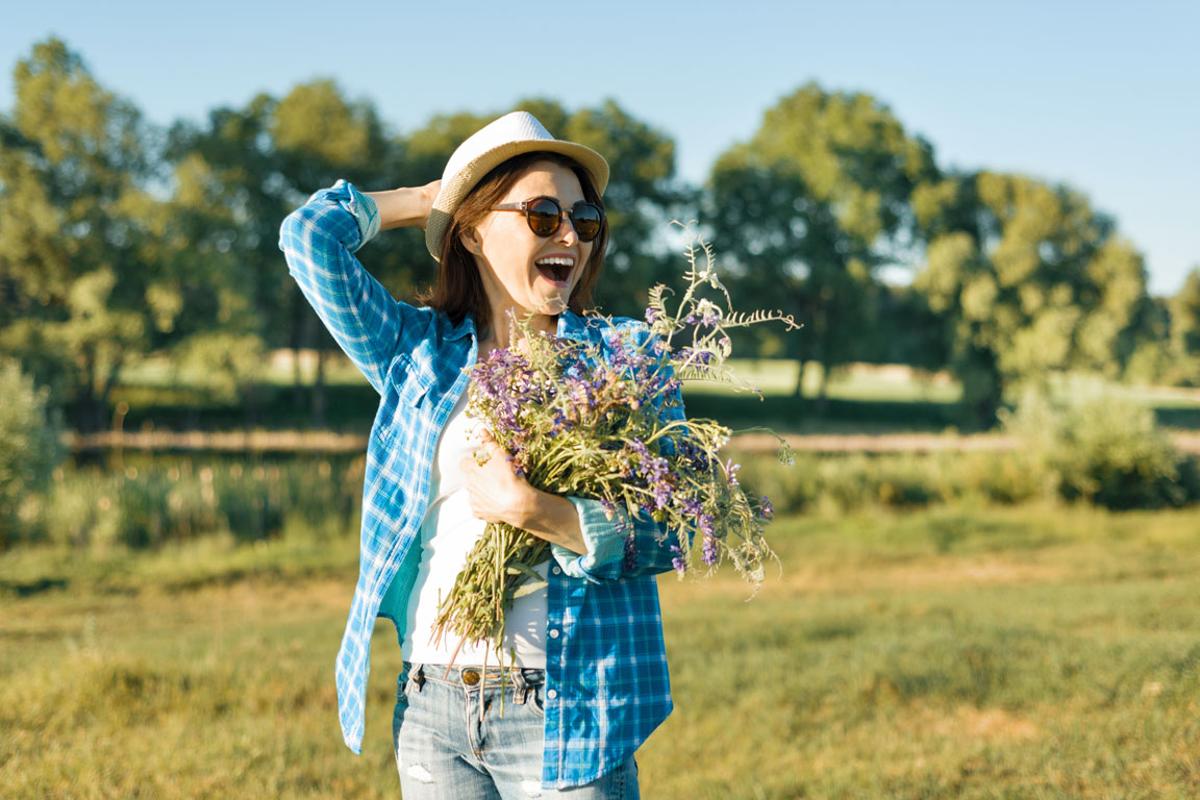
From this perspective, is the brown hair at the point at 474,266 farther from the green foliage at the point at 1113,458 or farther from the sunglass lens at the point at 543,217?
the green foliage at the point at 1113,458

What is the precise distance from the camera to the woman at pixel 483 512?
2160 mm

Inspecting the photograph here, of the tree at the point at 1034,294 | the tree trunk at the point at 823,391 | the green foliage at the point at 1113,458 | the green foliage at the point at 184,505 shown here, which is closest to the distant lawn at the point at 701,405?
the tree trunk at the point at 823,391

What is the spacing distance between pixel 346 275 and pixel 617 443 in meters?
0.78

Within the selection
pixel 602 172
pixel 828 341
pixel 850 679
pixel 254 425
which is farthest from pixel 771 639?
pixel 828 341

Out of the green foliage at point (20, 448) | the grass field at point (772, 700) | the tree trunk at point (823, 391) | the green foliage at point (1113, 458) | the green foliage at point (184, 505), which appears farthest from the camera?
the tree trunk at point (823, 391)

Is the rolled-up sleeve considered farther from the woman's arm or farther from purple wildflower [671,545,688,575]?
the woman's arm

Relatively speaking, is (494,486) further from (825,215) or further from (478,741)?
(825,215)

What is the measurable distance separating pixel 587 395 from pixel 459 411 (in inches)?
18.5

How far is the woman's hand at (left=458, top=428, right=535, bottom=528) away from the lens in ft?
6.78

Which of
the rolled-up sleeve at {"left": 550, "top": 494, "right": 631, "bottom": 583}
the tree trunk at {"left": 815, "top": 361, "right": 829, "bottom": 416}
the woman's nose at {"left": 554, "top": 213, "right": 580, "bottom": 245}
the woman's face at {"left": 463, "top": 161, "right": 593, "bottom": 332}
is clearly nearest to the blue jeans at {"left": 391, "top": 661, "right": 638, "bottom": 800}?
the rolled-up sleeve at {"left": 550, "top": 494, "right": 631, "bottom": 583}

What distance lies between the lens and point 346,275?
8.04ft

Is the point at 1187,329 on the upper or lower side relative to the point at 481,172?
upper

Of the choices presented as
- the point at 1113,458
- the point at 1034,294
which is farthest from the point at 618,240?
the point at 1113,458

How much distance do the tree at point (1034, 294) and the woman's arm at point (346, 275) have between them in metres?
37.7
